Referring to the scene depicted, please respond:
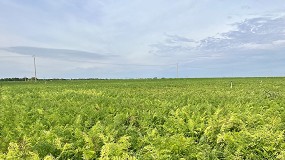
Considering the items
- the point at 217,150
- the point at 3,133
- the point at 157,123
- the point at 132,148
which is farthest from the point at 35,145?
the point at 157,123

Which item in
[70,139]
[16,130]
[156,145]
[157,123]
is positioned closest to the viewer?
[156,145]

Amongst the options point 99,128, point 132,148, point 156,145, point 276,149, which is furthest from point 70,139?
point 276,149

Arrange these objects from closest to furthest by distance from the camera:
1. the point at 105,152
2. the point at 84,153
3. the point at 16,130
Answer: the point at 105,152, the point at 84,153, the point at 16,130

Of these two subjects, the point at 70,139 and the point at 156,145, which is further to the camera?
the point at 70,139

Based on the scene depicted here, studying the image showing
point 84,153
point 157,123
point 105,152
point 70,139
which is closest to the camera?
point 105,152

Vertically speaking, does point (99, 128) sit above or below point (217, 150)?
above

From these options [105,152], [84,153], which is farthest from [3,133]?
[105,152]

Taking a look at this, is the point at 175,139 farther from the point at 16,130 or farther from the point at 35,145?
the point at 16,130

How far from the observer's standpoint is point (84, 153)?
229 inches

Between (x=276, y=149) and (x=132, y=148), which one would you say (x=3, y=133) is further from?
(x=276, y=149)

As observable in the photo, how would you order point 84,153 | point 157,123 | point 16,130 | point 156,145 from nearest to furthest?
1. point 84,153
2. point 156,145
3. point 16,130
4. point 157,123

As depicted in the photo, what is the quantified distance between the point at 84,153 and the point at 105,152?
540 millimetres

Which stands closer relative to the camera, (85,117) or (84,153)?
(84,153)

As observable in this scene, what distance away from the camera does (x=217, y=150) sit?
6.84 metres
